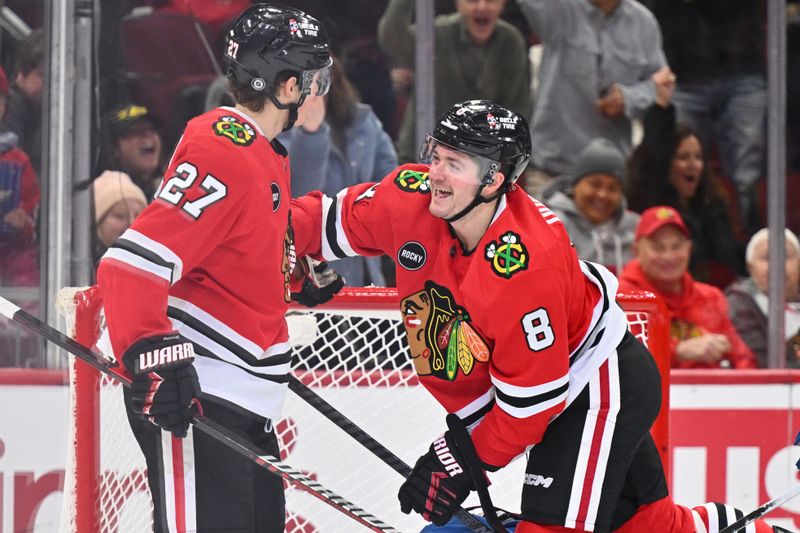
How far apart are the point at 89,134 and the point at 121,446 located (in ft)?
3.29

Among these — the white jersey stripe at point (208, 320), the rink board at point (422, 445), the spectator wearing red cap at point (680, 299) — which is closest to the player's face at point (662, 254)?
the spectator wearing red cap at point (680, 299)

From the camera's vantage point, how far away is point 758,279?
364 cm

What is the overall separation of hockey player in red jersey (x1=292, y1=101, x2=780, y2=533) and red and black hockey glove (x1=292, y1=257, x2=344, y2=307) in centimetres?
32

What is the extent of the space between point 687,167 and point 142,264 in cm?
217

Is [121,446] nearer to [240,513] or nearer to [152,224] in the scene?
[240,513]

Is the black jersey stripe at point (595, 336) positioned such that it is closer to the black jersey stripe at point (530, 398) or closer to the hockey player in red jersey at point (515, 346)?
the hockey player in red jersey at point (515, 346)

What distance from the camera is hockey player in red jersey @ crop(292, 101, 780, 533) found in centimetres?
205

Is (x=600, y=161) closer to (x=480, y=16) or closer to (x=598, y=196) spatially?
(x=598, y=196)

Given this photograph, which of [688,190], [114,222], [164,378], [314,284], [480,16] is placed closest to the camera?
[164,378]

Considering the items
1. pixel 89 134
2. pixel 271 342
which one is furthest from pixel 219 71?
pixel 271 342

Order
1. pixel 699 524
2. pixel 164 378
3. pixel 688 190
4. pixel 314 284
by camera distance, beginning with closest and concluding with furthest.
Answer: pixel 164 378 < pixel 699 524 < pixel 314 284 < pixel 688 190

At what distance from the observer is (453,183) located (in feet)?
6.95

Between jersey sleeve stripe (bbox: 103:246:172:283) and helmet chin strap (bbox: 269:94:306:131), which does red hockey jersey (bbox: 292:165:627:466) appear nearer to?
helmet chin strap (bbox: 269:94:306:131)

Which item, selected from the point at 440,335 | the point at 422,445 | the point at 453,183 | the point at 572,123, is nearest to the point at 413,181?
the point at 453,183
